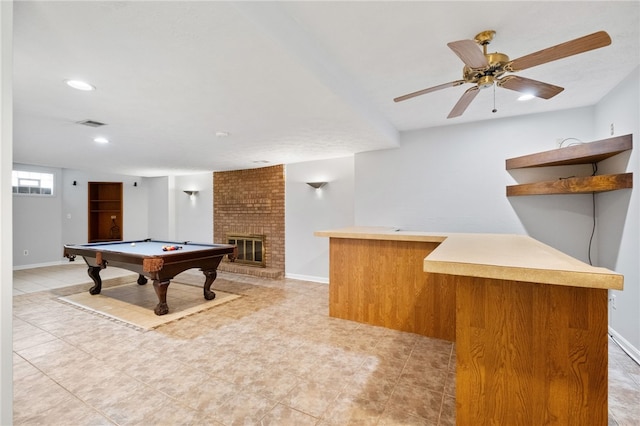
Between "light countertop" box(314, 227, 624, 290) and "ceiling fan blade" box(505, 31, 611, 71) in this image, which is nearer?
"light countertop" box(314, 227, 624, 290)

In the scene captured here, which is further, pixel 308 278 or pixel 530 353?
pixel 308 278

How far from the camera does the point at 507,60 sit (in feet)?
6.14

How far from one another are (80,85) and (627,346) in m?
5.34

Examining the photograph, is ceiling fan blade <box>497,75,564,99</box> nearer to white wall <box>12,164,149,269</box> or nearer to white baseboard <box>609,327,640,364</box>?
white baseboard <box>609,327,640,364</box>

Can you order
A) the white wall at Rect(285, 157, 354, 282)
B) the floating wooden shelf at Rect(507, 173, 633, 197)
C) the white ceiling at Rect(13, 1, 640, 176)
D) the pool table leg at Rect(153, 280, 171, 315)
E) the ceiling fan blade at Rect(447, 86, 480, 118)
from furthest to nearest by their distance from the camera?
the white wall at Rect(285, 157, 354, 282)
the pool table leg at Rect(153, 280, 171, 315)
the floating wooden shelf at Rect(507, 173, 633, 197)
the ceiling fan blade at Rect(447, 86, 480, 118)
the white ceiling at Rect(13, 1, 640, 176)

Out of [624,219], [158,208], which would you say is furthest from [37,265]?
[624,219]

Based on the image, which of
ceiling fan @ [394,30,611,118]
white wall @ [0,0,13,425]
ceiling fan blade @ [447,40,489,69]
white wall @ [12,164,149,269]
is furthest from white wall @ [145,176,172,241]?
ceiling fan blade @ [447,40,489,69]

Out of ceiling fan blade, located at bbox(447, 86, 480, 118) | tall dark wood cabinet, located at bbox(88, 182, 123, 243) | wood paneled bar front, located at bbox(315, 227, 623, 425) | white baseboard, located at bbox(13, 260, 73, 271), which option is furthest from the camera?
tall dark wood cabinet, located at bbox(88, 182, 123, 243)

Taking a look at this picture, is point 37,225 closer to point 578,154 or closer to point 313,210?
point 313,210

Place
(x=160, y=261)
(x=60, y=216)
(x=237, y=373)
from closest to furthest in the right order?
(x=237, y=373), (x=160, y=261), (x=60, y=216)

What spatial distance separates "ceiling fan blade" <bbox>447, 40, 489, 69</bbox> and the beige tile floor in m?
2.25

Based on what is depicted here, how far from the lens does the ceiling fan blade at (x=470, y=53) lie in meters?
1.60

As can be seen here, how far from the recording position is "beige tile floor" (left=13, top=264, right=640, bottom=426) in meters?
1.82

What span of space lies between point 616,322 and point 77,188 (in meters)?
10.6
